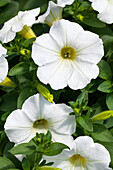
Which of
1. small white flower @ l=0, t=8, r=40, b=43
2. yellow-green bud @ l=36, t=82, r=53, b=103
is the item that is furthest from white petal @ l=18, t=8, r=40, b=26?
yellow-green bud @ l=36, t=82, r=53, b=103

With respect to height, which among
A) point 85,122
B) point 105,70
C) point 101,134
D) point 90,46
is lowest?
point 101,134

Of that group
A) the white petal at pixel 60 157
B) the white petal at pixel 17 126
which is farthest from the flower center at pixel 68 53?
the white petal at pixel 60 157

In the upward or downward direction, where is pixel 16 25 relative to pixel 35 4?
upward

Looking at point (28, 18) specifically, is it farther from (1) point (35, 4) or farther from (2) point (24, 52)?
(1) point (35, 4)

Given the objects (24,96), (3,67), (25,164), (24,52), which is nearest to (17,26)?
(24,52)

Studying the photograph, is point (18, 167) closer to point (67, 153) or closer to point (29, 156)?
point (29, 156)

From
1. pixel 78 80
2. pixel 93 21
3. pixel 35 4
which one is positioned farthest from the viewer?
pixel 35 4

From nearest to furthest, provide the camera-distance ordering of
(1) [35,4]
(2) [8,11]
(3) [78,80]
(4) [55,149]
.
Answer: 1. (4) [55,149]
2. (3) [78,80]
3. (2) [8,11]
4. (1) [35,4]
